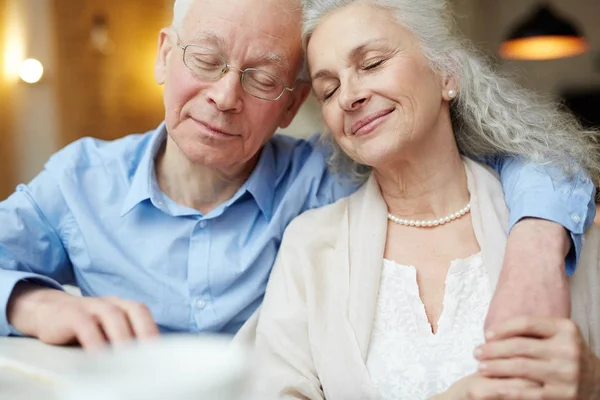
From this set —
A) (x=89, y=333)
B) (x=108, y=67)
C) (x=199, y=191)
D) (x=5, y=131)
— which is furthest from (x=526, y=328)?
(x=108, y=67)

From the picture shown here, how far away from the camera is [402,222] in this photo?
5.42ft

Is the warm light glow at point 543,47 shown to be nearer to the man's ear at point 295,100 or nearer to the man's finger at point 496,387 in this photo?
the man's ear at point 295,100

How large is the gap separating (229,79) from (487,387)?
91 centimetres

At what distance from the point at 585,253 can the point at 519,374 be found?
50 cm

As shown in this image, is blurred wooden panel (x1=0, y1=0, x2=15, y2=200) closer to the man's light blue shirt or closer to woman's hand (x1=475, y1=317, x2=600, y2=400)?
the man's light blue shirt

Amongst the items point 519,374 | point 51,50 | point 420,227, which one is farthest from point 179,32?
point 51,50

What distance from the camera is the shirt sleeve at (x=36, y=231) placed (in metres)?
1.68

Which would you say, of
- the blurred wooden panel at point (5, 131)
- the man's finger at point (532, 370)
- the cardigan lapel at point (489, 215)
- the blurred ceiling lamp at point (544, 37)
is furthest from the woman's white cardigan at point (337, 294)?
the blurred wooden panel at point (5, 131)

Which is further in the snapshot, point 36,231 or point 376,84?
point 36,231

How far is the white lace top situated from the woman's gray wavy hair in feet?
1.00

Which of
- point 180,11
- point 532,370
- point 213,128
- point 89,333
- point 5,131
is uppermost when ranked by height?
point 180,11

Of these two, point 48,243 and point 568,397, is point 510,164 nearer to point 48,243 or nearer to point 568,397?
point 568,397

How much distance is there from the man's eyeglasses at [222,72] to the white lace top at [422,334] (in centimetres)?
54

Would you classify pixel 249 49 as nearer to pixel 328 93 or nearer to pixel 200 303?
pixel 328 93
